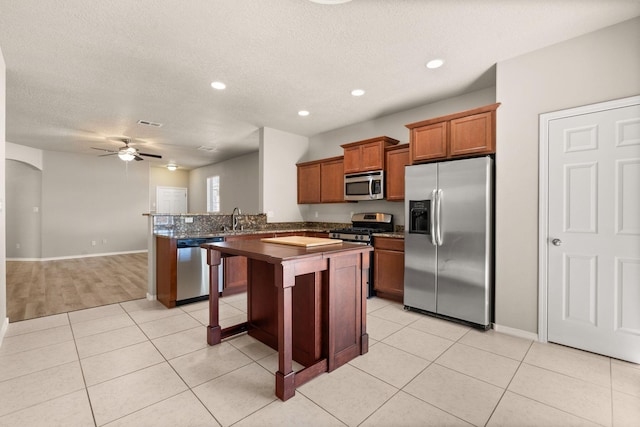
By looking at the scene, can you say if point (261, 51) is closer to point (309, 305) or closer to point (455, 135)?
point (455, 135)

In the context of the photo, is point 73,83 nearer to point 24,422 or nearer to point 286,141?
point 286,141

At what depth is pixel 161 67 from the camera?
3037 millimetres

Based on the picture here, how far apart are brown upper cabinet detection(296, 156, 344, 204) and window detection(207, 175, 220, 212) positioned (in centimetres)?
425

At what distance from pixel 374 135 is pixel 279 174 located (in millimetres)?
1836

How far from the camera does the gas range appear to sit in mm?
4086

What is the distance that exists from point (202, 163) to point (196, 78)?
607 cm

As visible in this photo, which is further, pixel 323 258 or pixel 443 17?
pixel 443 17

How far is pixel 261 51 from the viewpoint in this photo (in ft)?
9.00

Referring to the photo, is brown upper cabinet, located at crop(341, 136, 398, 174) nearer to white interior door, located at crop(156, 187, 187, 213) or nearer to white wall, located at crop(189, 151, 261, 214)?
white wall, located at crop(189, 151, 261, 214)

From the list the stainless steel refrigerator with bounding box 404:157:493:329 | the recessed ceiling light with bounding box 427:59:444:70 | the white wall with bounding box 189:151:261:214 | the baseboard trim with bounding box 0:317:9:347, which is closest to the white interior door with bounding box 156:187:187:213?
the white wall with bounding box 189:151:261:214

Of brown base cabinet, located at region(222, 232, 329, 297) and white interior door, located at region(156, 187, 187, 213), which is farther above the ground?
white interior door, located at region(156, 187, 187, 213)

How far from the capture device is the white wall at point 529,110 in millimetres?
2395

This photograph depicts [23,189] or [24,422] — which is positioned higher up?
[23,189]

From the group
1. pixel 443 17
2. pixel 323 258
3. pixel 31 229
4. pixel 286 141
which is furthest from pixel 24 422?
pixel 31 229
